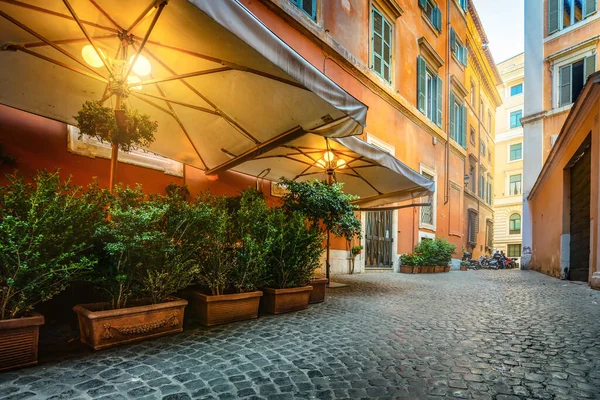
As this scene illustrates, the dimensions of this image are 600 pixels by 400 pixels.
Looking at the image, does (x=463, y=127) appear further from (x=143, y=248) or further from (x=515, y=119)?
(x=515, y=119)

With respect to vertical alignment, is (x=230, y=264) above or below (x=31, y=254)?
below

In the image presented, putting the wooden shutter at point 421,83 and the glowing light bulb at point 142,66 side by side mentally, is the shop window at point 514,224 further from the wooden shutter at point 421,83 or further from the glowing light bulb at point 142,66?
the glowing light bulb at point 142,66

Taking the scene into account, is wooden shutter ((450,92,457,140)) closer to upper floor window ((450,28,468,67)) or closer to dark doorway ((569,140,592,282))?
upper floor window ((450,28,468,67))

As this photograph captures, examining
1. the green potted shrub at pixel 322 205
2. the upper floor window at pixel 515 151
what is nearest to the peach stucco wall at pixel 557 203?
the green potted shrub at pixel 322 205

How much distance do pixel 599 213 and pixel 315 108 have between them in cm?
561

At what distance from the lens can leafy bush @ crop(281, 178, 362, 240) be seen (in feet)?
14.8

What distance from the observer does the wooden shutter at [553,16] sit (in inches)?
511

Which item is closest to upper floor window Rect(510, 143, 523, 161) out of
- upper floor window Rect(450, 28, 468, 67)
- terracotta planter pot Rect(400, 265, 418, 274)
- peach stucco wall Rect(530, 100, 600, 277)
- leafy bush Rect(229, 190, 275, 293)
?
upper floor window Rect(450, 28, 468, 67)

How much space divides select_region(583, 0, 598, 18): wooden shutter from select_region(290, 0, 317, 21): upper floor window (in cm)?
1159

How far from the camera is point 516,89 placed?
102 ft

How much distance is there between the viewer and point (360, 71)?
873cm

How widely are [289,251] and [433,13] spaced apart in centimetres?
1350

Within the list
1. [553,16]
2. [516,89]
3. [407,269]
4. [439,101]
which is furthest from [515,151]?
[407,269]

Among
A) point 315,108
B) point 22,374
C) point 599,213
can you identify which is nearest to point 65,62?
point 315,108
